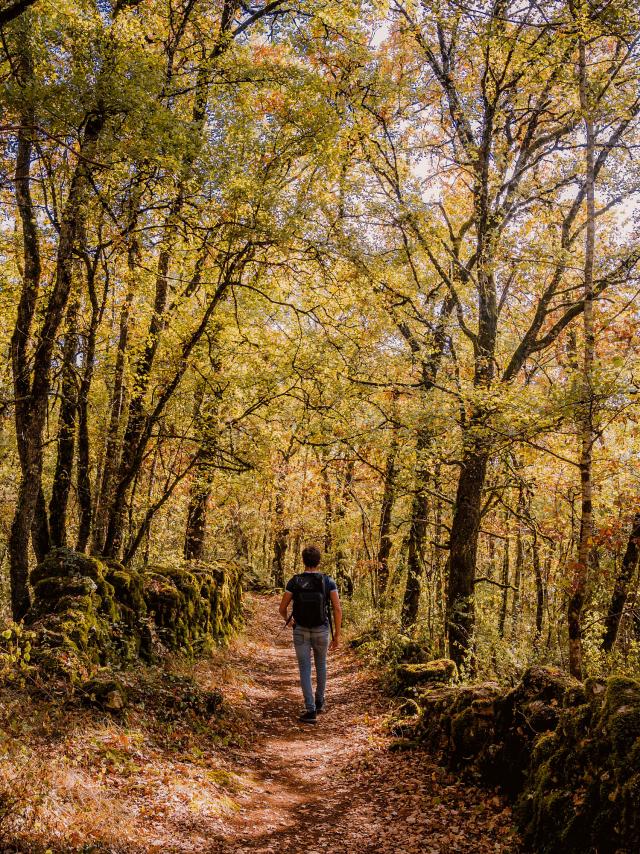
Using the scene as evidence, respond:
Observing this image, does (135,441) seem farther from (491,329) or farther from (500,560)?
(500,560)

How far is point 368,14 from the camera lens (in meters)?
10.3

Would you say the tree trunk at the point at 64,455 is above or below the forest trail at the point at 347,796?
above

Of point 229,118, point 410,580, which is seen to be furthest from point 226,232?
point 410,580

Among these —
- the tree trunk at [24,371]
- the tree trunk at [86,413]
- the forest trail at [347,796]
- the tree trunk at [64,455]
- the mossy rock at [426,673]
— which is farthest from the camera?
the tree trunk at [64,455]

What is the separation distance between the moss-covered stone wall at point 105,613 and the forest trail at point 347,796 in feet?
5.88

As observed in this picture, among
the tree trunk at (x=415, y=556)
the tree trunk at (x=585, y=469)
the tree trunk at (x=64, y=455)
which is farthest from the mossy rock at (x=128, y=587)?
the tree trunk at (x=415, y=556)

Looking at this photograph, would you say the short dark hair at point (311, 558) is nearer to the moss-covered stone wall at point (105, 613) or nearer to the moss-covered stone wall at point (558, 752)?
the moss-covered stone wall at point (558, 752)

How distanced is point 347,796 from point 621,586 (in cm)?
816

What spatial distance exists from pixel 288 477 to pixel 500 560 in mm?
19287

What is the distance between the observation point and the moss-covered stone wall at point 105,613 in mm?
5676

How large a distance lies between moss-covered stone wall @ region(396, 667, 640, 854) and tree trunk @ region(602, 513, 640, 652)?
659cm

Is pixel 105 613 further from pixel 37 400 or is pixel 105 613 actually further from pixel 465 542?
pixel 465 542

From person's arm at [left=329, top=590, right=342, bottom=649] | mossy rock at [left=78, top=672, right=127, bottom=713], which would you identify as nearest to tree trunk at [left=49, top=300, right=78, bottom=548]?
mossy rock at [left=78, top=672, right=127, bottom=713]

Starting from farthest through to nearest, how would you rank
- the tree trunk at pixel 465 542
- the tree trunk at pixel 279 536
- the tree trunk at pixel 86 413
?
the tree trunk at pixel 279 536, the tree trunk at pixel 465 542, the tree trunk at pixel 86 413
